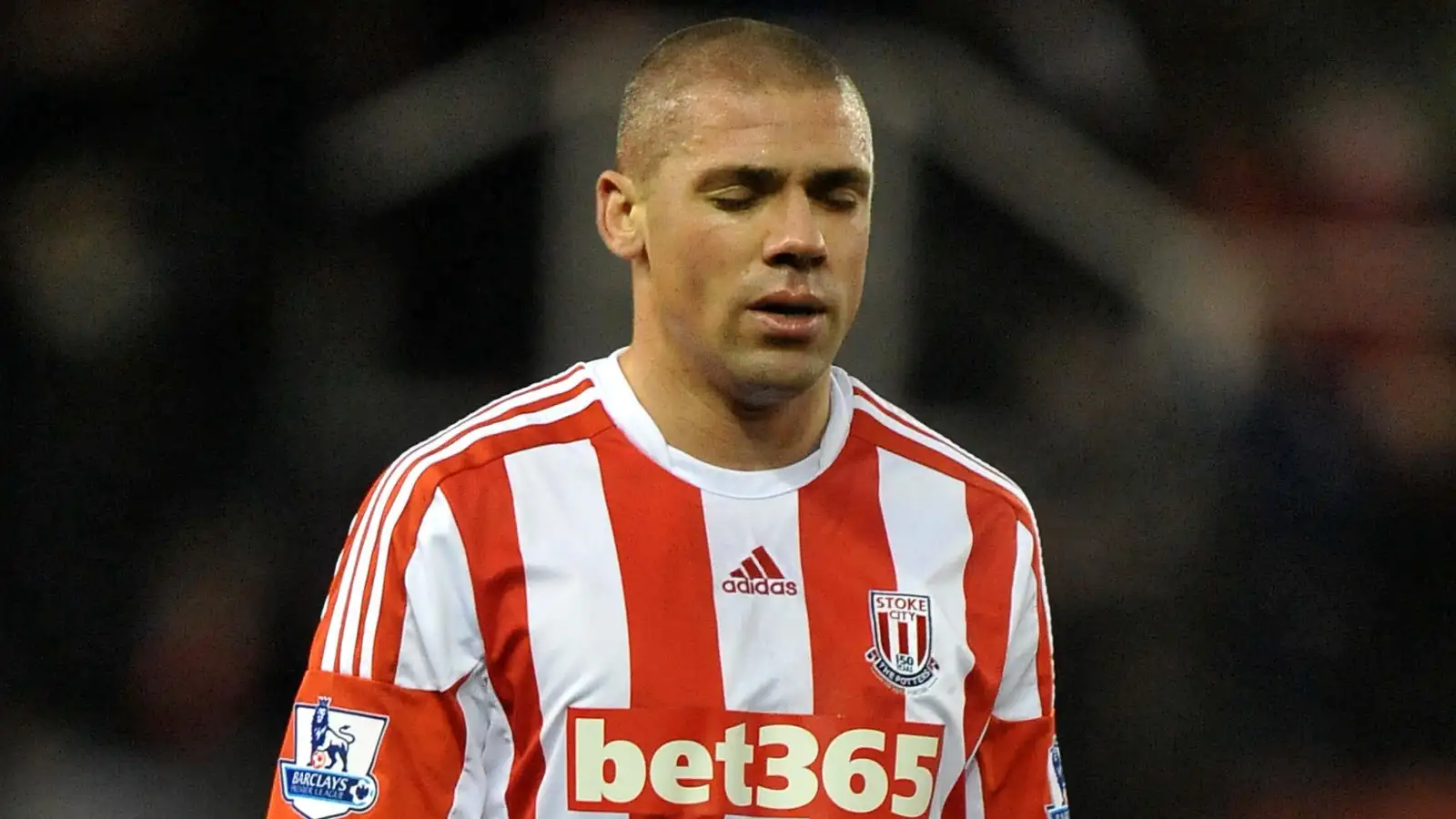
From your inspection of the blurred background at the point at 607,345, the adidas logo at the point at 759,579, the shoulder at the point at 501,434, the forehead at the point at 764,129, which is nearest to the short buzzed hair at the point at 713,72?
the forehead at the point at 764,129

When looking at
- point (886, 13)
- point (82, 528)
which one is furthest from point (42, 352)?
point (886, 13)

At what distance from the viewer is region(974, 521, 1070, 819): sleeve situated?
1.71 m

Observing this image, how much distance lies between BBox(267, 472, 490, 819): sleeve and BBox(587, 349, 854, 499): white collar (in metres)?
0.21

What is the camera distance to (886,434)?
1777 mm

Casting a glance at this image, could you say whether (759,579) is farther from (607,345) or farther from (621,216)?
(607,345)

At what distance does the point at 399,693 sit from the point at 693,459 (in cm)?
36

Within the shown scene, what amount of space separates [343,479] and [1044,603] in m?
1.44

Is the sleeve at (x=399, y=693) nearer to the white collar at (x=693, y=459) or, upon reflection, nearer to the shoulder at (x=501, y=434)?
the shoulder at (x=501, y=434)

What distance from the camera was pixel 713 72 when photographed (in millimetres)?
1610

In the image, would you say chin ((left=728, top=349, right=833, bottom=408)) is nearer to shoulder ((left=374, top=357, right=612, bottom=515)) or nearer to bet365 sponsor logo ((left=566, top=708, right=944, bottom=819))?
shoulder ((left=374, top=357, right=612, bottom=515))

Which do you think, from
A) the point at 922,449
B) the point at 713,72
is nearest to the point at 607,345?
the point at 922,449

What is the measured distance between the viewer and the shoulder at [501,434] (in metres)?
1.59

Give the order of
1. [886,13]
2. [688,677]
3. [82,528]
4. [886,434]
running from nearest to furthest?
[688,677], [886,434], [82,528], [886,13]

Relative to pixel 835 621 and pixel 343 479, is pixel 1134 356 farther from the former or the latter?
pixel 835 621
